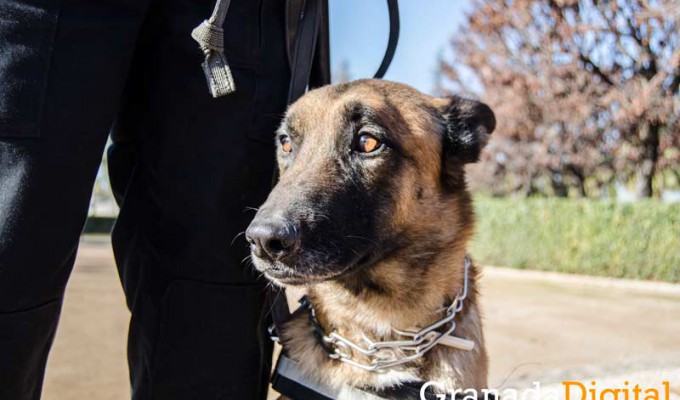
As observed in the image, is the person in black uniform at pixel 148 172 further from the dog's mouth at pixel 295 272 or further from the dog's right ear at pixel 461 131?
the dog's right ear at pixel 461 131

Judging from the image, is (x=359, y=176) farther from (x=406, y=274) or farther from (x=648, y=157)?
(x=648, y=157)

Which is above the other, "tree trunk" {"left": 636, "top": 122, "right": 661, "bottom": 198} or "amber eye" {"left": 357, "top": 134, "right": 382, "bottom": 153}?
"amber eye" {"left": 357, "top": 134, "right": 382, "bottom": 153}

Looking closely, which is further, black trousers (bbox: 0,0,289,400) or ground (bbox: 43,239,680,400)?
ground (bbox: 43,239,680,400)

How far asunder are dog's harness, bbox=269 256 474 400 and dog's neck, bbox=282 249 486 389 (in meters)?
0.02

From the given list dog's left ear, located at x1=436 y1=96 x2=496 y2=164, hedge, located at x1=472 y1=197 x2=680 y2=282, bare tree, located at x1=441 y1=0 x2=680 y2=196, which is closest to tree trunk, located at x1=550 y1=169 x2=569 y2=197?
bare tree, located at x1=441 y1=0 x2=680 y2=196

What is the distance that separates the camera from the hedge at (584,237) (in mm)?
11641

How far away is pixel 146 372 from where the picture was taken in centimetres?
183

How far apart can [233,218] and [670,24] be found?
15.0 metres

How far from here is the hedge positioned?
38.2ft

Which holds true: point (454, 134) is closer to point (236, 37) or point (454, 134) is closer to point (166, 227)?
point (236, 37)

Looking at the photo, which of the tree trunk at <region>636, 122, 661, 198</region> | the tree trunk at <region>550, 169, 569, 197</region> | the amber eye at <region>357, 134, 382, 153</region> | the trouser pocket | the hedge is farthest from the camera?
the tree trunk at <region>550, 169, 569, 197</region>

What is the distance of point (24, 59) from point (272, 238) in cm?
77

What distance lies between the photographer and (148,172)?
1789 mm

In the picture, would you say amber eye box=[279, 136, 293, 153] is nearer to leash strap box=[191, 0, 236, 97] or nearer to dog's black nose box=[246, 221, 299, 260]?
leash strap box=[191, 0, 236, 97]
